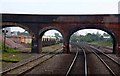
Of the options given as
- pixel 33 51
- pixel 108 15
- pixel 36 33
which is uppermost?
pixel 108 15

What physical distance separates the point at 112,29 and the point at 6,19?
1268cm

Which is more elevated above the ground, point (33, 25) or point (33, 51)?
point (33, 25)

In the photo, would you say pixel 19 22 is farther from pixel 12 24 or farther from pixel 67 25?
pixel 67 25

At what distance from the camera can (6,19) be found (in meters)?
32.9

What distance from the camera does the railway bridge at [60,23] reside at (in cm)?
3244

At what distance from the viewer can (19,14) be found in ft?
108

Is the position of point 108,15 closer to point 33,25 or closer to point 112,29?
point 112,29

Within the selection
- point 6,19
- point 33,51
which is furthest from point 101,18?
point 6,19

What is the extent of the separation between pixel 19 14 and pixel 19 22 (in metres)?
0.95

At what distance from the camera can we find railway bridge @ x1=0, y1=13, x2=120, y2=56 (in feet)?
106

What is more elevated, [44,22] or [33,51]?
[44,22]

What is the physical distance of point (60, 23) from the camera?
1304 inches

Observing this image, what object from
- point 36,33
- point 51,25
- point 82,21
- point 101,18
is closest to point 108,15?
point 101,18

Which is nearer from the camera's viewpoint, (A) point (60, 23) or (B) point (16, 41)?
(A) point (60, 23)
